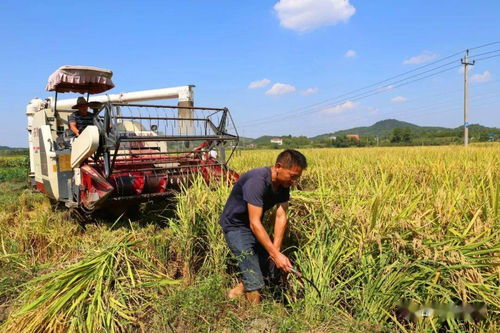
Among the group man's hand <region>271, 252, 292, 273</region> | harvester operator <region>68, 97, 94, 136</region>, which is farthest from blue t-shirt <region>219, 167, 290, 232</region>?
harvester operator <region>68, 97, 94, 136</region>

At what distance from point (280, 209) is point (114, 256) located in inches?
58.2

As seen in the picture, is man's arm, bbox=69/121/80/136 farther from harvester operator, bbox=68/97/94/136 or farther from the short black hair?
the short black hair

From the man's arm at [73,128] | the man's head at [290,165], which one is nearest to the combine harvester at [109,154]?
the man's arm at [73,128]

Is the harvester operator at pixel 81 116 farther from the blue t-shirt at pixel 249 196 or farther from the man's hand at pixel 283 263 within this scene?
the man's hand at pixel 283 263

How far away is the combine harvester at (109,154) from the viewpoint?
4723 mm

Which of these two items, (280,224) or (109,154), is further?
(109,154)

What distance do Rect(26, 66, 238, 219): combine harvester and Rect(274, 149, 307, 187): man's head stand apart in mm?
1466

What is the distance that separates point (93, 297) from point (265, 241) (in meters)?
1.38

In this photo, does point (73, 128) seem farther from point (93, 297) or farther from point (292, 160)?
point (292, 160)

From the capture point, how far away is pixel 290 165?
280 centimetres

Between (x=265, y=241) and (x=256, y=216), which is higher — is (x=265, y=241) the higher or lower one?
the lower one

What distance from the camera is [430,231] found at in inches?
100.0

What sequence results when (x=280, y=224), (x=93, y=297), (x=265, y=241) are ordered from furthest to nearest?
(x=280, y=224) < (x=265, y=241) < (x=93, y=297)

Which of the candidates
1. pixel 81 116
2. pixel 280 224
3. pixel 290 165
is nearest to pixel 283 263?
pixel 280 224
